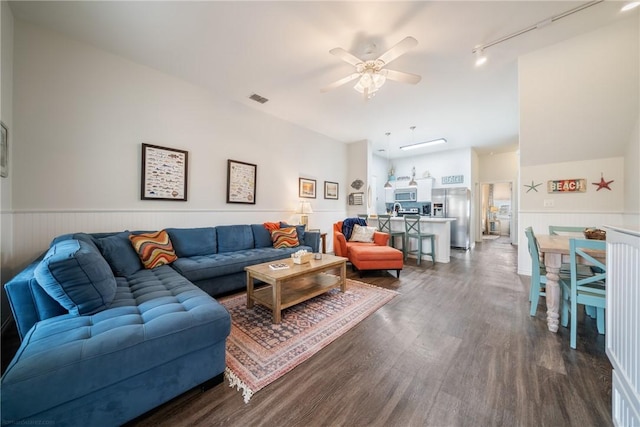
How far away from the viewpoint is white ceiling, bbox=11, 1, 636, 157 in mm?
2031

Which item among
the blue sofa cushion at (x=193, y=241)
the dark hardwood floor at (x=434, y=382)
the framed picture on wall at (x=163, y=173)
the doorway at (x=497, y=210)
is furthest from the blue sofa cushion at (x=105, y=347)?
the doorway at (x=497, y=210)

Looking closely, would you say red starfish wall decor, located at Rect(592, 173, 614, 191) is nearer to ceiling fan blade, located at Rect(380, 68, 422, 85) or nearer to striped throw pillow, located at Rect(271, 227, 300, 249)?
ceiling fan blade, located at Rect(380, 68, 422, 85)

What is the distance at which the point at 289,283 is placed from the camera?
272cm

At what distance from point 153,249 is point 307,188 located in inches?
126

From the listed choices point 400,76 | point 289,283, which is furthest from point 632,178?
point 289,283

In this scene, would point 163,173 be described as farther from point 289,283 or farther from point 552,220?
point 552,220

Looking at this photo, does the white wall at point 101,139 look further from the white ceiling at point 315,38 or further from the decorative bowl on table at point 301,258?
the decorative bowl on table at point 301,258

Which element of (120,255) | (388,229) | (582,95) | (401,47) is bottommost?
(120,255)

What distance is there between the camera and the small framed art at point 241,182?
3.78 meters

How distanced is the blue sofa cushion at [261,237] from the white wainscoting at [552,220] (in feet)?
13.1

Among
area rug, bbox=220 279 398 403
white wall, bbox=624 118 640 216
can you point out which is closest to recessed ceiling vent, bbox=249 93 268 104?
area rug, bbox=220 279 398 403

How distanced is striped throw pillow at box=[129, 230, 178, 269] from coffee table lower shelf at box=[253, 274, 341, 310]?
1.13m

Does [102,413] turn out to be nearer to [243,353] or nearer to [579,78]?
[243,353]

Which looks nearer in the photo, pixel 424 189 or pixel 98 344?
pixel 98 344
